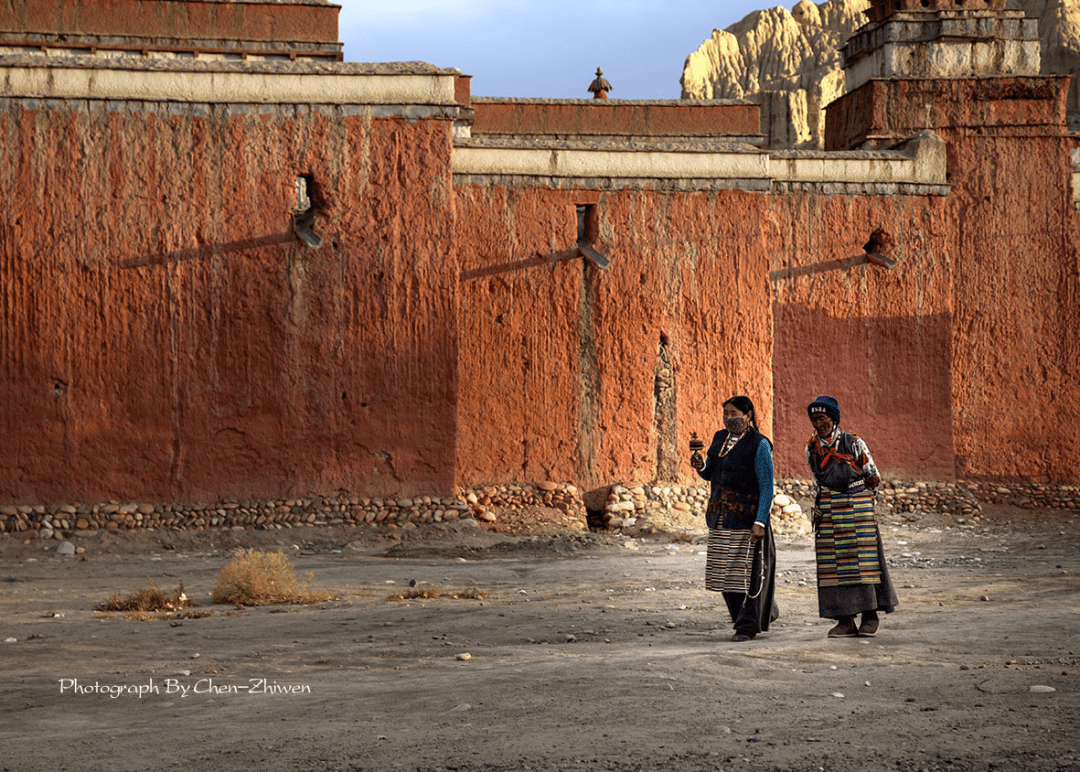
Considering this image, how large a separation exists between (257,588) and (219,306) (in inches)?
201

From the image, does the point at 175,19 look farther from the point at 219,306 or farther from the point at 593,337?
the point at 593,337

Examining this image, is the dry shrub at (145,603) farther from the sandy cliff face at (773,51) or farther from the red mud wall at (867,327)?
the sandy cliff face at (773,51)

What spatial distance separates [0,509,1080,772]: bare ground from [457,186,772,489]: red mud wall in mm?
4003

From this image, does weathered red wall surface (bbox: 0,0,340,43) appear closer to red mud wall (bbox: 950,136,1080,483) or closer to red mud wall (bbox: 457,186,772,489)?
red mud wall (bbox: 457,186,772,489)

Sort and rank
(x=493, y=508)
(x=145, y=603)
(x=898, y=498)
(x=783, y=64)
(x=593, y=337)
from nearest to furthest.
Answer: (x=145, y=603)
(x=493, y=508)
(x=593, y=337)
(x=898, y=498)
(x=783, y=64)

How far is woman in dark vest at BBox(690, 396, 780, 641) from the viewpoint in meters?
6.99

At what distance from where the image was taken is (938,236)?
17312 mm

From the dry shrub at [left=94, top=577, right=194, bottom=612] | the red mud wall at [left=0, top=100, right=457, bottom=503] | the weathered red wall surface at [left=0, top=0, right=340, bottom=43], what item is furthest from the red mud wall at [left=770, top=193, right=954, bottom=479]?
the dry shrub at [left=94, top=577, right=194, bottom=612]

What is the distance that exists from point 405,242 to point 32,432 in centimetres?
448

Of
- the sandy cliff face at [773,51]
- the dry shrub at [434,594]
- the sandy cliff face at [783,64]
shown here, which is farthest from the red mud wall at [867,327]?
the sandy cliff face at [773,51]

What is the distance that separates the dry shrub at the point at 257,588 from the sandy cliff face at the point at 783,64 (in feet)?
154

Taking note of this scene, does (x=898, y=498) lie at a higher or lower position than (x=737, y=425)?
lower

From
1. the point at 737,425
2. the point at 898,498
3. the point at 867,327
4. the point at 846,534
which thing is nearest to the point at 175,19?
the point at 867,327

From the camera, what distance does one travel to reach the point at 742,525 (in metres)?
7.14
